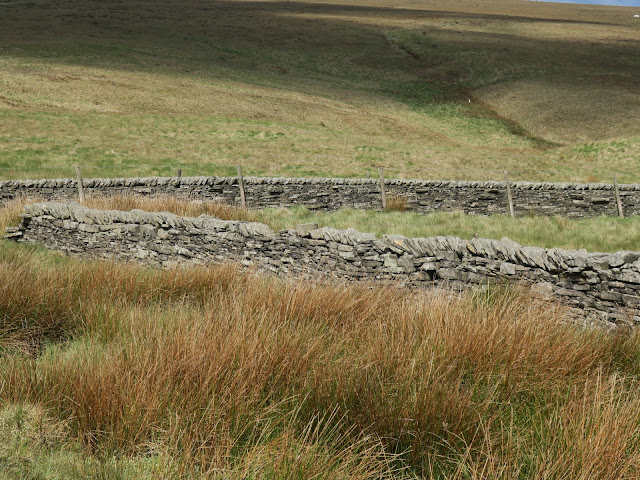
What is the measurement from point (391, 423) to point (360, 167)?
1050 inches

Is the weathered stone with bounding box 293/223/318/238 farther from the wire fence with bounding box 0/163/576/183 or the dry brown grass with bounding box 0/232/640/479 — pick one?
the wire fence with bounding box 0/163/576/183

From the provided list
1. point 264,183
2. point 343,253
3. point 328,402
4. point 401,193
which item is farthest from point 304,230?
point 401,193

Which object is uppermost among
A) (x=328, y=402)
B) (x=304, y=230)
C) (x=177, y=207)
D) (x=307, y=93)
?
(x=328, y=402)

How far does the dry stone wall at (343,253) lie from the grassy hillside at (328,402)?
123 cm

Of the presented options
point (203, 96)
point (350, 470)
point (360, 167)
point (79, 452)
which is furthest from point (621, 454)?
point (203, 96)

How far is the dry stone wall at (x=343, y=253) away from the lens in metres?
5.24

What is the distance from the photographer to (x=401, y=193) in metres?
16.9

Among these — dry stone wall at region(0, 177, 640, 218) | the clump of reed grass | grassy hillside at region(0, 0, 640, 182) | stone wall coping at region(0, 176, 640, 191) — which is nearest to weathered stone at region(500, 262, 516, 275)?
the clump of reed grass

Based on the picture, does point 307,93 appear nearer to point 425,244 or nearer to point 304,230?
point 304,230

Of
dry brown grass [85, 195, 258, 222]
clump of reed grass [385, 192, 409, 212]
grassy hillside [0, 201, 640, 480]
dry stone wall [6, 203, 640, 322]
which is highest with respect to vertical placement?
grassy hillside [0, 201, 640, 480]

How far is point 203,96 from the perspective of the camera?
4194cm

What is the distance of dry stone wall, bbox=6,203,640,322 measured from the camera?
17.2 ft

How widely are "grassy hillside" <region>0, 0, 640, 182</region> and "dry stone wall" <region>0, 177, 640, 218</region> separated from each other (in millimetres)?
2730

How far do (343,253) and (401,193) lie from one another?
1023 cm
